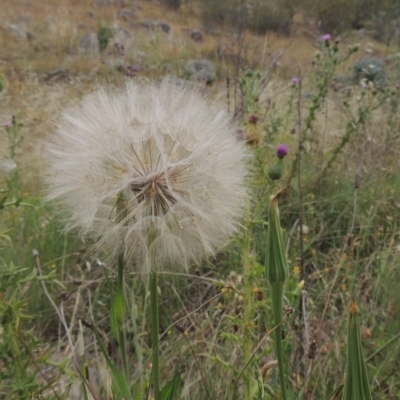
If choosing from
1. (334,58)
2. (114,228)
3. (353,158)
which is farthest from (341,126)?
(114,228)

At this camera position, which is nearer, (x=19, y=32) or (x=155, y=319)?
(x=155, y=319)

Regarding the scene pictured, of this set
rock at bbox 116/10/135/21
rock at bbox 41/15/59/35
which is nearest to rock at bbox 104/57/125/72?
rock at bbox 41/15/59/35

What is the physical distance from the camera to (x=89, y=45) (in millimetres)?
12906

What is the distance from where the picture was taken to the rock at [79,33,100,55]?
1237 centimetres

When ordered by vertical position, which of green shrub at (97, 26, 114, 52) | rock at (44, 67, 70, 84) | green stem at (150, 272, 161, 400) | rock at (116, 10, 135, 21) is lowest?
rock at (116, 10, 135, 21)

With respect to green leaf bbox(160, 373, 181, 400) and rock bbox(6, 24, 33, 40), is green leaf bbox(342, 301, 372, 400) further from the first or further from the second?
rock bbox(6, 24, 33, 40)

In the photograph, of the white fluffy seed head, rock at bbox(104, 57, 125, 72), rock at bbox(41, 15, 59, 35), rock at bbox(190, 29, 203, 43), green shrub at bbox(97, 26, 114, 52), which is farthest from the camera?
rock at bbox(190, 29, 203, 43)

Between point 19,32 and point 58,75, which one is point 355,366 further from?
point 19,32

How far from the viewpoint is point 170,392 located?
38.2 inches

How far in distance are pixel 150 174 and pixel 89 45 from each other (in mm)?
12820

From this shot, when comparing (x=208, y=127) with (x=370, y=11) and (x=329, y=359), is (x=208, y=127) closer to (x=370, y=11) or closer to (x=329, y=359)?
(x=329, y=359)

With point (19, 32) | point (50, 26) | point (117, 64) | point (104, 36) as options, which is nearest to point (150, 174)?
point (117, 64)

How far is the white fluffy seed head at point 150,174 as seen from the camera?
3.38ft

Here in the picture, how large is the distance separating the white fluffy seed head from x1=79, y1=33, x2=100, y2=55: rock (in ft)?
38.4
